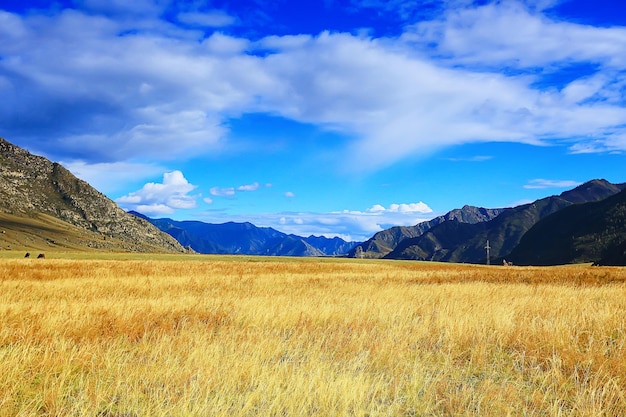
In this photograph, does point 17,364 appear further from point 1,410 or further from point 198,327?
point 198,327

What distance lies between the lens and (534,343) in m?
7.79

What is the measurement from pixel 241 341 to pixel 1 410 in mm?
4020

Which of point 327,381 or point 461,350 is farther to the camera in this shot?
point 461,350

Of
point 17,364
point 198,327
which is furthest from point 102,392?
point 198,327

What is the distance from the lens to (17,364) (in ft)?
17.9

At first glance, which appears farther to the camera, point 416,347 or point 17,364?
point 416,347

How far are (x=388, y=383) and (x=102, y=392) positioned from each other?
3.53 meters

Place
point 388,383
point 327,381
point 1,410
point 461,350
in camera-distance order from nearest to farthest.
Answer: point 1,410, point 327,381, point 388,383, point 461,350

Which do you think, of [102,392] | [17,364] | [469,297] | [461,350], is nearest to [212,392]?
[102,392]

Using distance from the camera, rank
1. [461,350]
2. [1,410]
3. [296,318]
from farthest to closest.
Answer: [296,318], [461,350], [1,410]

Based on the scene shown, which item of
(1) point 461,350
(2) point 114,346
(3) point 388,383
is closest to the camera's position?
(3) point 388,383

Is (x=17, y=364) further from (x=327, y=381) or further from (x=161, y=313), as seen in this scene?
(x=161, y=313)

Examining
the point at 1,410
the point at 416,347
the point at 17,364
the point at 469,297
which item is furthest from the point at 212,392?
the point at 469,297

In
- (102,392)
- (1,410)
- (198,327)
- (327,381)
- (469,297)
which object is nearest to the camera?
(1,410)
